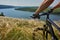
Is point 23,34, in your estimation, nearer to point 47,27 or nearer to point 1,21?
point 1,21

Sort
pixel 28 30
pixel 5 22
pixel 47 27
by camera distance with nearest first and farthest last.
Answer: pixel 47 27, pixel 28 30, pixel 5 22

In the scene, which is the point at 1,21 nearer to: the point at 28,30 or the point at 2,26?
the point at 2,26

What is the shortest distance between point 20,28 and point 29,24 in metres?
Answer: 0.48

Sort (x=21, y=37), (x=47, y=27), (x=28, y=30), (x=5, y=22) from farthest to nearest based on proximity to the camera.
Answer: (x=5, y=22), (x=28, y=30), (x=21, y=37), (x=47, y=27)

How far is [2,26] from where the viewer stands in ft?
16.5

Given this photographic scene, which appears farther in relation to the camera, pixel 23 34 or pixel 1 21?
pixel 1 21

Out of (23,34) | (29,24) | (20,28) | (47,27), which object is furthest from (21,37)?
(47,27)

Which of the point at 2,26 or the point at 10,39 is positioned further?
the point at 2,26

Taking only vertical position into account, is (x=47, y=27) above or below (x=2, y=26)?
above

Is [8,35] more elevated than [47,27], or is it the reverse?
[47,27]

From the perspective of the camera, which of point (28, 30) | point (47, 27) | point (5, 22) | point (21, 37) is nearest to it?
point (47, 27)

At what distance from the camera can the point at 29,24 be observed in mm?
5348

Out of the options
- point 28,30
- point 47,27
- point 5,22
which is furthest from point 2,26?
point 47,27

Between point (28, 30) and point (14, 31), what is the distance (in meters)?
0.34
